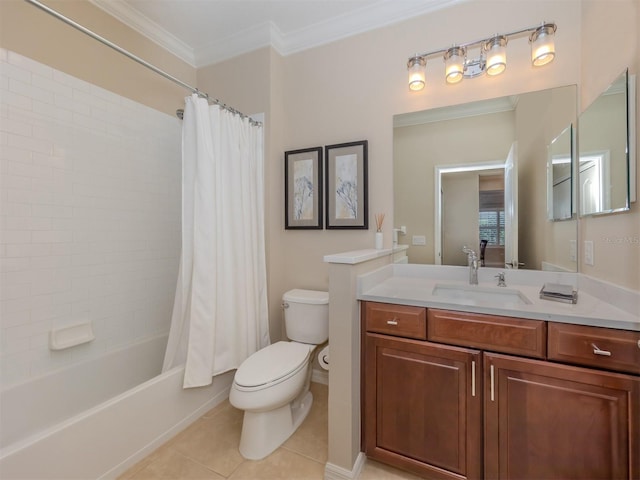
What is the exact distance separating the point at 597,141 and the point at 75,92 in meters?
2.90

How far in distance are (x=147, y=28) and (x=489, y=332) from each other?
2968 millimetres

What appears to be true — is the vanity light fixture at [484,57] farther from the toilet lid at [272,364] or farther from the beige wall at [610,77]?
A: the toilet lid at [272,364]

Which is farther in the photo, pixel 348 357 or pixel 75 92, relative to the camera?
pixel 75 92

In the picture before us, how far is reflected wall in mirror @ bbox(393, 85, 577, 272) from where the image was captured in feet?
5.13

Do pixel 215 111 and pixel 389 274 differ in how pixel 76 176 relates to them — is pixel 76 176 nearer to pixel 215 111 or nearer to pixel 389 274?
pixel 215 111

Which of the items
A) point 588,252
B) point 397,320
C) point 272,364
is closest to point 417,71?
point 588,252

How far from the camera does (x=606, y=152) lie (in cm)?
124

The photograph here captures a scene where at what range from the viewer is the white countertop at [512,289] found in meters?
1.03

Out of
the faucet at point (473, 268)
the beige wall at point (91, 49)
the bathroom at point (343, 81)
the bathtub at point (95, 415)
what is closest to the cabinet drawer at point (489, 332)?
the bathroom at point (343, 81)

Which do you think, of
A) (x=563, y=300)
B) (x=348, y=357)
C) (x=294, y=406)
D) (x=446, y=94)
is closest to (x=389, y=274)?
(x=348, y=357)

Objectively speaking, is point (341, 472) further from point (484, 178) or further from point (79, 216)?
point (79, 216)

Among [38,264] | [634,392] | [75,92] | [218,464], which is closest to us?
[634,392]

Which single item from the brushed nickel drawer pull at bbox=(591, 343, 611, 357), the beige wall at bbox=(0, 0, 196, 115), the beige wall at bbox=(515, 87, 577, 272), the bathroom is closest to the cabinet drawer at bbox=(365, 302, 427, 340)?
the bathroom

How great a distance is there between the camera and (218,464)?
145cm
